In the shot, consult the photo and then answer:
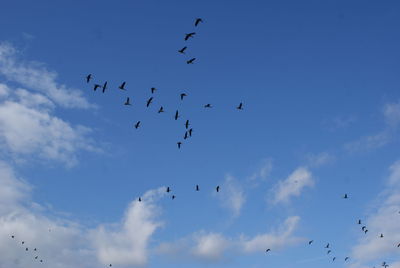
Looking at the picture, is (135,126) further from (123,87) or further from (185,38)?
→ (185,38)

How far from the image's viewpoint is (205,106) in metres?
70.4

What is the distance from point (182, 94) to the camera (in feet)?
225

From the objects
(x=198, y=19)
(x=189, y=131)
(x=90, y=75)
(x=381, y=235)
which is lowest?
(x=381, y=235)

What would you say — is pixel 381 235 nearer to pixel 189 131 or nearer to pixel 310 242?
pixel 310 242

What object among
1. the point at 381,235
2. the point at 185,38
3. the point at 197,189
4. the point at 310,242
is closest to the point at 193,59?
the point at 185,38

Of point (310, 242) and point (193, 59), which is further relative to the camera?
point (310, 242)

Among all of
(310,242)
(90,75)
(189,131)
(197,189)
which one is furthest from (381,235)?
(90,75)

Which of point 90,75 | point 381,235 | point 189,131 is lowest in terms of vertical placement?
point 381,235

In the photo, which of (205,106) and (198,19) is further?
(205,106)

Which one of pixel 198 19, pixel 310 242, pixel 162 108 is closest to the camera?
pixel 198 19

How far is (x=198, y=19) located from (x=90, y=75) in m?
19.6

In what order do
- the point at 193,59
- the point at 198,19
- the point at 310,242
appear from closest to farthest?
the point at 198,19 → the point at 193,59 → the point at 310,242

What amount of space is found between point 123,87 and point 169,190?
1764 centimetres

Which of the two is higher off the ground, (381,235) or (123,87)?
(123,87)
